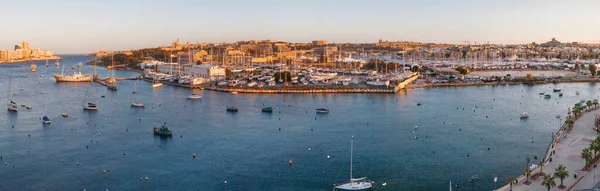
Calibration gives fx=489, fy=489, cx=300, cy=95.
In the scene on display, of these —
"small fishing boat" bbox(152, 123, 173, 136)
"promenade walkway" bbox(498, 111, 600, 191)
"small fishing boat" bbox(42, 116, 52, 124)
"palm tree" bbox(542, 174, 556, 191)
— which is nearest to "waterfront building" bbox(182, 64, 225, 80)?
"small fishing boat" bbox(42, 116, 52, 124)

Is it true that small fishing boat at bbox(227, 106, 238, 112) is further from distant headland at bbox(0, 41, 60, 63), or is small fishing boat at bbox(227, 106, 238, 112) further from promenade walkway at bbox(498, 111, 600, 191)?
distant headland at bbox(0, 41, 60, 63)

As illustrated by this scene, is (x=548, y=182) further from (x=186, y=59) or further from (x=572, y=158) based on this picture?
(x=186, y=59)

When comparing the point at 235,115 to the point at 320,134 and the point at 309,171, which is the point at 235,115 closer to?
the point at 320,134

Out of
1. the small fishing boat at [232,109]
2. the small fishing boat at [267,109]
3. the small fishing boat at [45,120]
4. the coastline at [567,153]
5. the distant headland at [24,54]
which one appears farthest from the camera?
the distant headland at [24,54]

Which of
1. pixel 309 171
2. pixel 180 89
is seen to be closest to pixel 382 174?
pixel 309 171

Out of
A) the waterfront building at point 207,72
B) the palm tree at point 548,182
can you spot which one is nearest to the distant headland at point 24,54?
the waterfront building at point 207,72

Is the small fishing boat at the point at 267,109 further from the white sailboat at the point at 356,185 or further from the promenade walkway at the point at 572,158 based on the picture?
the promenade walkway at the point at 572,158
